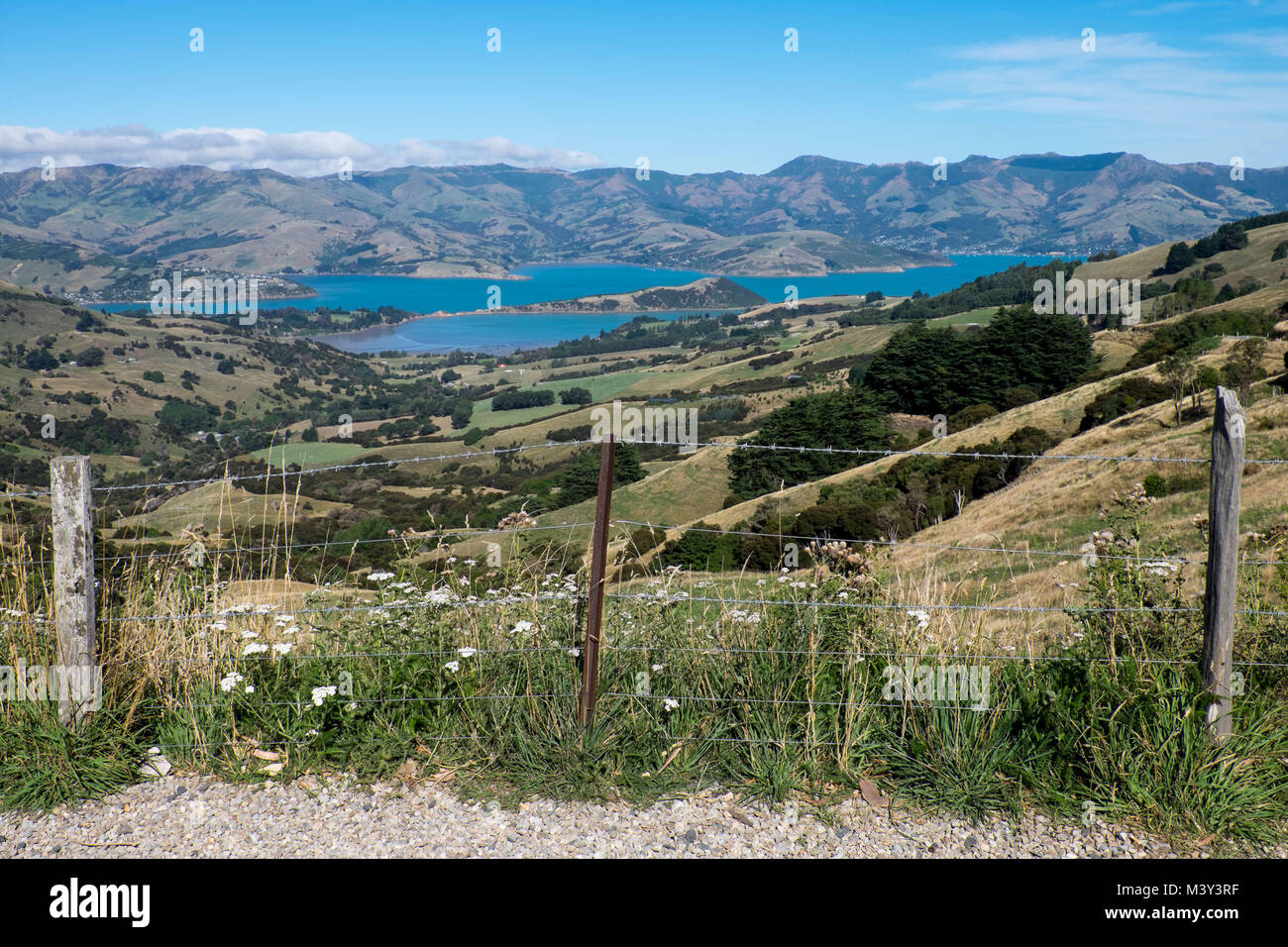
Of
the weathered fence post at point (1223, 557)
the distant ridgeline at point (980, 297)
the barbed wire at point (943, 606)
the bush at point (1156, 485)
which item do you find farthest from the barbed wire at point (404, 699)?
the distant ridgeline at point (980, 297)

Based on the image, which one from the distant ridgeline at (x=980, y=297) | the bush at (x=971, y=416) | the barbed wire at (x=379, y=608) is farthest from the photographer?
the distant ridgeline at (x=980, y=297)

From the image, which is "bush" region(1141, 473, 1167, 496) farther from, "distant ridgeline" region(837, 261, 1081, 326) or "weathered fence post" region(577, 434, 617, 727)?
"distant ridgeline" region(837, 261, 1081, 326)

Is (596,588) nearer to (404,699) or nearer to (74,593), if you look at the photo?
(404,699)

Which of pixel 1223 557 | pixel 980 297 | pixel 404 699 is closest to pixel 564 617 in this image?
pixel 404 699

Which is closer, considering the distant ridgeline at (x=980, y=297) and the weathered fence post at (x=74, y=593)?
the weathered fence post at (x=74, y=593)

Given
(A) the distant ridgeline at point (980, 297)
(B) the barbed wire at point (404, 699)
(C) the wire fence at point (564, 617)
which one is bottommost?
(B) the barbed wire at point (404, 699)

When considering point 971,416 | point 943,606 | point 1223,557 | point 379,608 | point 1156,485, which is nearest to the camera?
point 1223,557

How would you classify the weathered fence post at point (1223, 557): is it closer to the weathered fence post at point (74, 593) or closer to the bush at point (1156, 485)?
the weathered fence post at point (74, 593)
